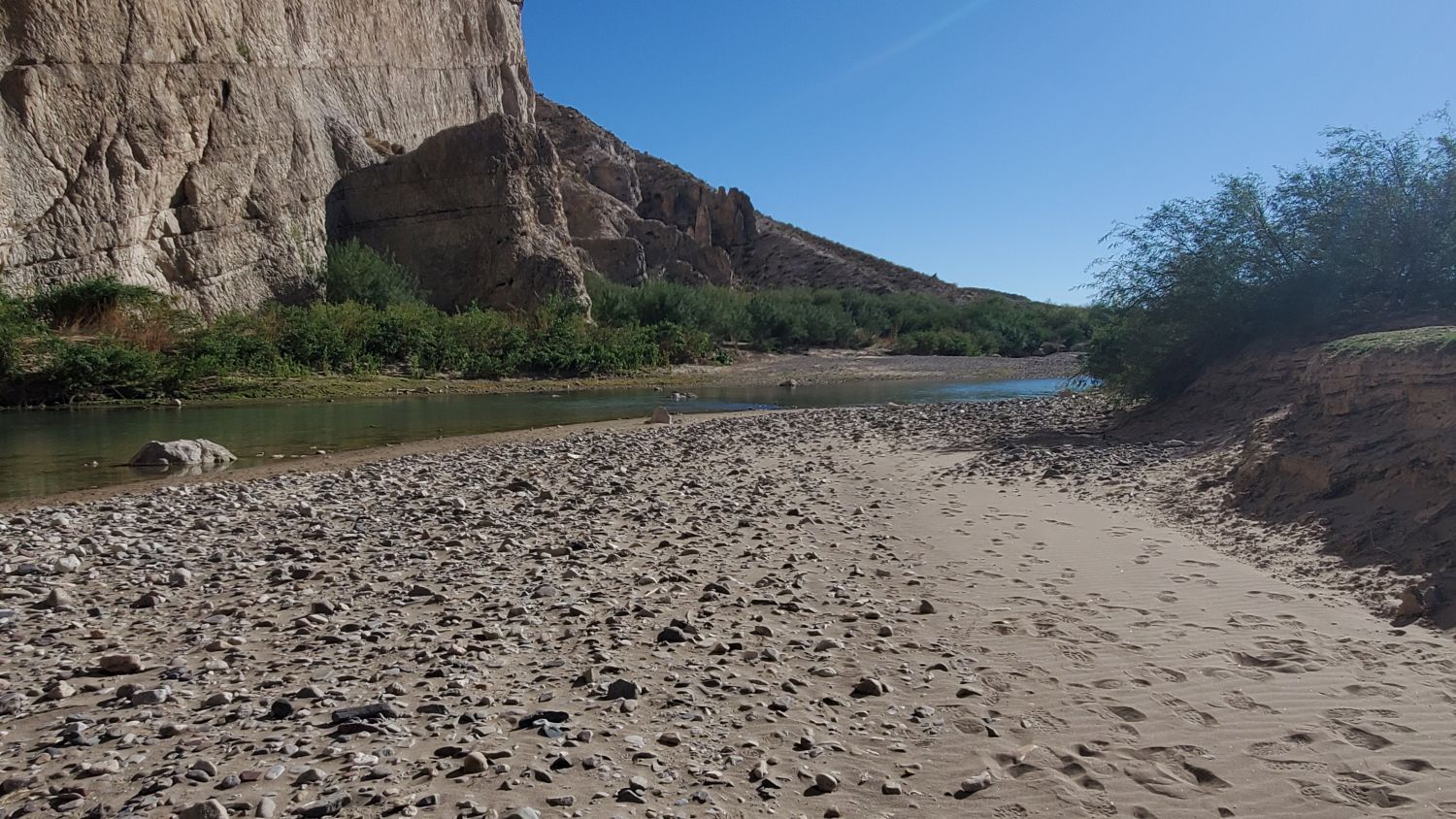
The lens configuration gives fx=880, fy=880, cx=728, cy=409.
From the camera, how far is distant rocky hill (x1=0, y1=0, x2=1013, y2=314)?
28172 millimetres

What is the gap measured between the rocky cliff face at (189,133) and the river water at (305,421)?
1028 cm

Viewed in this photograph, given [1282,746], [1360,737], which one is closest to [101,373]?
[1282,746]

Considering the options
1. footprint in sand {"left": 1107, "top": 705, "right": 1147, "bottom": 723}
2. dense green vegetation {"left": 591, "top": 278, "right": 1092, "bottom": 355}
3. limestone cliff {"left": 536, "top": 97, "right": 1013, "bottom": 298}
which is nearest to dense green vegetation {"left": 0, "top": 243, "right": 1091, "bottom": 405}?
dense green vegetation {"left": 591, "top": 278, "right": 1092, "bottom": 355}

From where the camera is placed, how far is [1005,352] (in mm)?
64438

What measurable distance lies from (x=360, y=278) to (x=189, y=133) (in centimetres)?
765

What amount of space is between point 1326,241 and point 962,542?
9154 mm

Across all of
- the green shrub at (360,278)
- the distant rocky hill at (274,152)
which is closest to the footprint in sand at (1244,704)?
the distant rocky hill at (274,152)

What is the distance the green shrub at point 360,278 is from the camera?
35406 millimetres

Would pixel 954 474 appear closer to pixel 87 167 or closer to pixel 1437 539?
pixel 1437 539

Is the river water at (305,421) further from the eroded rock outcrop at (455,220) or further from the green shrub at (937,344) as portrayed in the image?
the green shrub at (937,344)

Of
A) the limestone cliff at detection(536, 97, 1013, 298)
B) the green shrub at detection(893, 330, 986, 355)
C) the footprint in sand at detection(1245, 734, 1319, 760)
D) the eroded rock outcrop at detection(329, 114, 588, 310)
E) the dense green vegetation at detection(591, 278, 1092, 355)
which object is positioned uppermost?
the limestone cliff at detection(536, 97, 1013, 298)

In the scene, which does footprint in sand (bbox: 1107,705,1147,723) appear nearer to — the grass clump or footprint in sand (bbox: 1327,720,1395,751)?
footprint in sand (bbox: 1327,720,1395,751)

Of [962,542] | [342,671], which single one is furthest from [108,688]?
[962,542]

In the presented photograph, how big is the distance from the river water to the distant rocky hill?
34.5 ft
